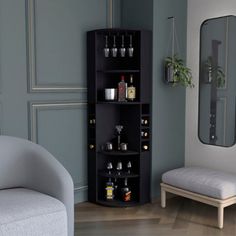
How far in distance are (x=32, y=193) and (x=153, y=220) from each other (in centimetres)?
114

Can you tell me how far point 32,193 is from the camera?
254 centimetres

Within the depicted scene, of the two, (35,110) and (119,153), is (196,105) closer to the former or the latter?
(119,153)

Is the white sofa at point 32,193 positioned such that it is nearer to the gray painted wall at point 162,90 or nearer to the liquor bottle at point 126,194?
the liquor bottle at point 126,194

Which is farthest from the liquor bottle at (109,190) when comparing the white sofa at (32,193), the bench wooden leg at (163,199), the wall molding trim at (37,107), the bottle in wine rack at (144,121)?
the white sofa at (32,193)

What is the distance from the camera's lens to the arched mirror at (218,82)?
3447 mm

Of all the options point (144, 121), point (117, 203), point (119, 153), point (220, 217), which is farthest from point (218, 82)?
point (117, 203)

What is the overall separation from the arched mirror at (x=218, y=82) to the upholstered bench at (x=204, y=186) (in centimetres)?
42

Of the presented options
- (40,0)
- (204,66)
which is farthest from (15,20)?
(204,66)

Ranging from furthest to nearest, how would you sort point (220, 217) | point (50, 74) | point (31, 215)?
point (50, 74)
point (220, 217)
point (31, 215)

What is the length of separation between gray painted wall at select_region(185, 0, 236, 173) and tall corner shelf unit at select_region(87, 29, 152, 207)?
53cm

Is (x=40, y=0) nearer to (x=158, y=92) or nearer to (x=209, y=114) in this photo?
(x=158, y=92)

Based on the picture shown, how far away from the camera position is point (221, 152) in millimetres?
3566

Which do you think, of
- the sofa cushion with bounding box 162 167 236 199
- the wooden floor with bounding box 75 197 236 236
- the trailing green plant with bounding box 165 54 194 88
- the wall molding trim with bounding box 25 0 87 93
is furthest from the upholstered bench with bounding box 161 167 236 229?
the wall molding trim with bounding box 25 0 87 93


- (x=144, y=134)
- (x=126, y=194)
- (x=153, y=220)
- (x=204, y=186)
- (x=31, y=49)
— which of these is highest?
(x=31, y=49)
